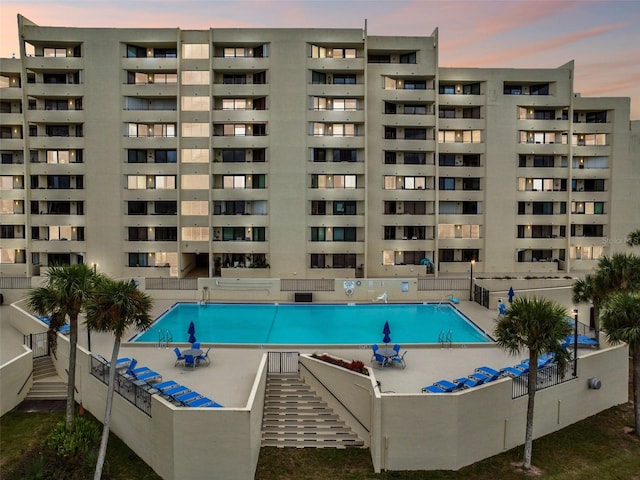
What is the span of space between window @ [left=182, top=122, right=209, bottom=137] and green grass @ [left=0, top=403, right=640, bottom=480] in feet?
99.6

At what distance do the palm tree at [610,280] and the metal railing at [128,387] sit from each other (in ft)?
74.6

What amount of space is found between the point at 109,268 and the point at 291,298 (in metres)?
20.4

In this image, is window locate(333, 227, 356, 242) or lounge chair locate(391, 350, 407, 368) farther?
window locate(333, 227, 356, 242)

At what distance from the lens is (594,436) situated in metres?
20.6

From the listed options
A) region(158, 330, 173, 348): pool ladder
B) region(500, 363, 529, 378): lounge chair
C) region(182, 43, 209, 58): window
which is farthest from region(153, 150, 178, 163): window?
region(500, 363, 529, 378): lounge chair

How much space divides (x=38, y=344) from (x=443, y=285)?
97.4 feet

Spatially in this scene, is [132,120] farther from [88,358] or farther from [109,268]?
[88,358]

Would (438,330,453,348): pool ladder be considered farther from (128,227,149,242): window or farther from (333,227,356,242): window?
(128,227,149,242): window

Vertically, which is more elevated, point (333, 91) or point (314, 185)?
point (333, 91)

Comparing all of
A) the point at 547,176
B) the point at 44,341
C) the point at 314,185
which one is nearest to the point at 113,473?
the point at 44,341

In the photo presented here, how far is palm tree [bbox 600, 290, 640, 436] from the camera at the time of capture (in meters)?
19.1

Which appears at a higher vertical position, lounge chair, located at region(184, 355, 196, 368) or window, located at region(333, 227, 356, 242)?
window, located at region(333, 227, 356, 242)

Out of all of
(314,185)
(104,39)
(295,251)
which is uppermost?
(104,39)

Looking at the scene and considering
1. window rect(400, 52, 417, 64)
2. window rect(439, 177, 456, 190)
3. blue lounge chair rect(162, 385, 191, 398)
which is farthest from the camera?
window rect(439, 177, 456, 190)
